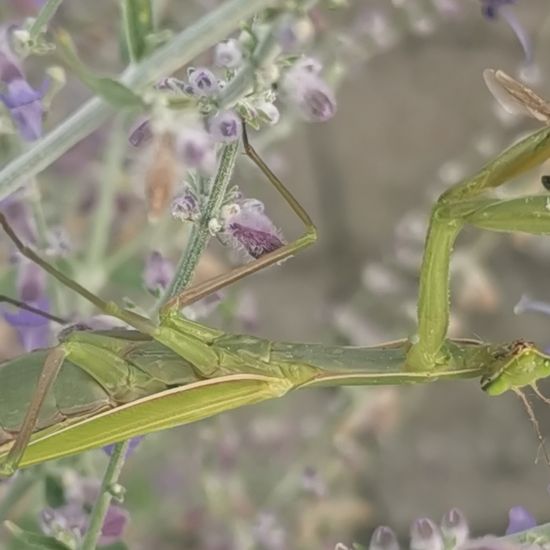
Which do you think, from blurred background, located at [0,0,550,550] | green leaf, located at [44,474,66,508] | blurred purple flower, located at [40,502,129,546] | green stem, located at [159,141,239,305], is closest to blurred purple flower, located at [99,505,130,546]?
blurred purple flower, located at [40,502,129,546]

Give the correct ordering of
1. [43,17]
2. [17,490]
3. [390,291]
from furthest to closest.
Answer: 1. [390,291]
2. [17,490]
3. [43,17]

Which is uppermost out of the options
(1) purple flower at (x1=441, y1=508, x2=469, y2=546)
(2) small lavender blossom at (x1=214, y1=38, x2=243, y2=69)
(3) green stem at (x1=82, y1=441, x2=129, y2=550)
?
(2) small lavender blossom at (x1=214, y1=38, x2=243, y2=69)

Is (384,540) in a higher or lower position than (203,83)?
lower

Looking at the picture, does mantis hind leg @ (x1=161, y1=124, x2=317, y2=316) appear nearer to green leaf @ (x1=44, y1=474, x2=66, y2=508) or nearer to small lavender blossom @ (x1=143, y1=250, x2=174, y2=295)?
small lavender blossom @ (x1=143, y1=250, x2=174, y2=295)

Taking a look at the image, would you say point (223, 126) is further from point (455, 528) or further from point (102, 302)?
point (455, 528)

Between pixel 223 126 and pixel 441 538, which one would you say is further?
pixel 441 538

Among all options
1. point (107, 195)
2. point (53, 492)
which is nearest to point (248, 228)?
point (53, 492)
